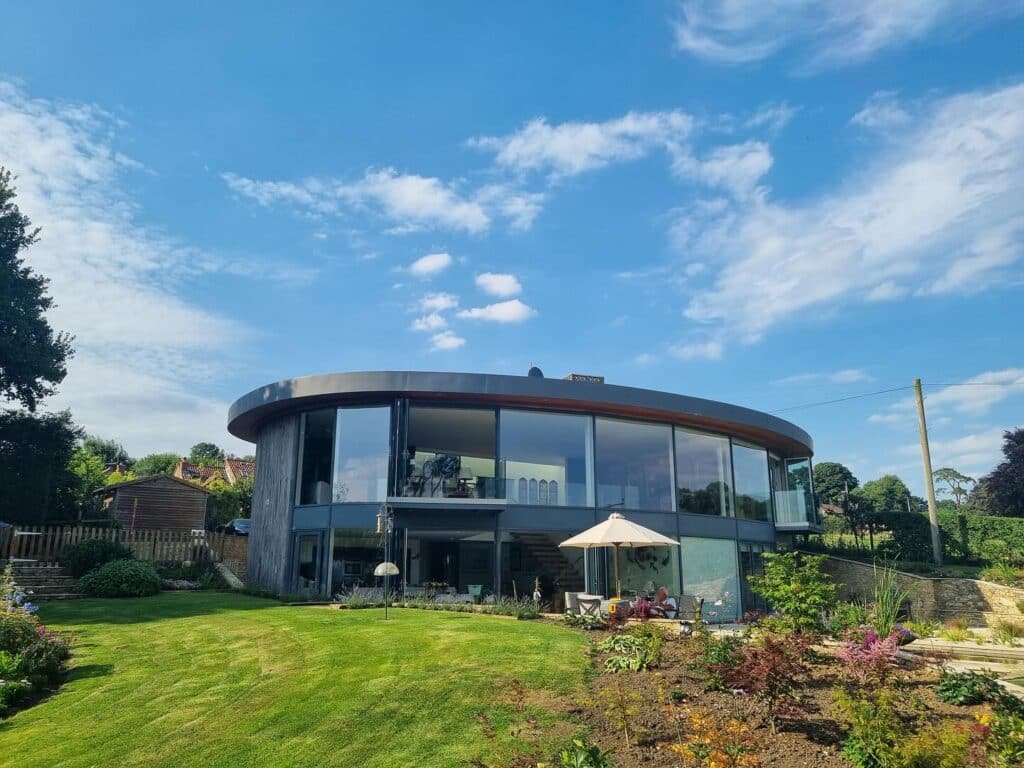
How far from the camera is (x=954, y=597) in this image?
72.2ft

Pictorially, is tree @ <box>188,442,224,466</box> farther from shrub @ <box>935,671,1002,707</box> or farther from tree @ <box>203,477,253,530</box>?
shrub @ <box>935,671,1002,707</box>

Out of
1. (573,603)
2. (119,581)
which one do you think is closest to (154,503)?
(119,581)

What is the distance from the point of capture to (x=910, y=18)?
11961 millimetres

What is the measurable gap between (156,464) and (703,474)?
5623 cm

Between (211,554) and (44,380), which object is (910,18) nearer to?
(211,554)

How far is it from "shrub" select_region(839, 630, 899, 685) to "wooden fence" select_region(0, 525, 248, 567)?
18834 mm

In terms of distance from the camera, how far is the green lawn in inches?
249

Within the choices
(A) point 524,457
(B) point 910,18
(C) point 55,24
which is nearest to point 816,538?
(A) point 524,457

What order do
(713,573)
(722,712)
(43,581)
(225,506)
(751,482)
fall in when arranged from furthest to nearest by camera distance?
(225,506), (751,482), (713,573), (43,581), (722,712)

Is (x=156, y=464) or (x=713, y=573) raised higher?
(x=156, y=464)

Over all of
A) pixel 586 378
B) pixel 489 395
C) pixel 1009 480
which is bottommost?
pixel 1009 480

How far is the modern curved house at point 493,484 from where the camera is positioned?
1812 centimetres

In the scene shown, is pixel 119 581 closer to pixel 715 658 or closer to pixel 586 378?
pixel 586 378

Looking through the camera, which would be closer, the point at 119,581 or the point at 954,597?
the point at 119,581
